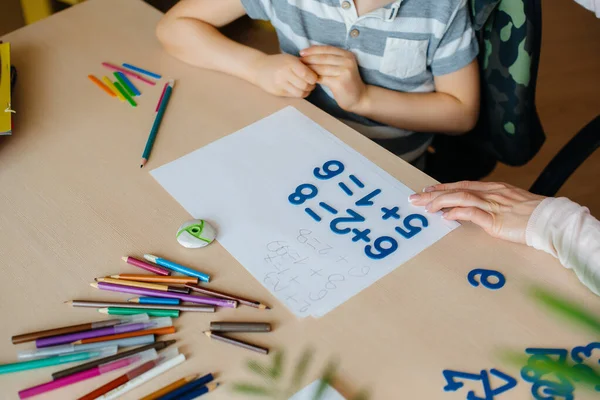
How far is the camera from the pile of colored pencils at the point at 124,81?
0.89m

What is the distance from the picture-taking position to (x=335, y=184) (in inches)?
29.2

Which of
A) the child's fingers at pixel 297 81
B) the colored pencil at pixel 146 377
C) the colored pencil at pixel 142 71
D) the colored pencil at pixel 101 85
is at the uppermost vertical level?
the child's fingers at pixel 297 81

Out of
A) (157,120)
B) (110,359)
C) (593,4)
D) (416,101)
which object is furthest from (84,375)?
(593,4)

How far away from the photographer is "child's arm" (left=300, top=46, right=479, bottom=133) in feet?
2.99

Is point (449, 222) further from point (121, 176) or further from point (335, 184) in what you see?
point (121, 176)

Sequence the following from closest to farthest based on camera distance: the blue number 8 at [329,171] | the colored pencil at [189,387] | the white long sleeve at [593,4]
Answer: the colored pencil at [189,387], the blue number 8 at [329,171], the white long sleeve at [593,4]

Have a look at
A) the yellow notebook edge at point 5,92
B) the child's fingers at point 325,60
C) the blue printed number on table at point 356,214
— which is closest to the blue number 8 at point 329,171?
the blue printed number on table at point 356,214

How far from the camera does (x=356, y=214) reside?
0.70 metres

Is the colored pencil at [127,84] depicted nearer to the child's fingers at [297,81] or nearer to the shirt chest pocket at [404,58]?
the child's fingers at [297,81]

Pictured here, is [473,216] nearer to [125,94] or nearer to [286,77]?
[286,77]

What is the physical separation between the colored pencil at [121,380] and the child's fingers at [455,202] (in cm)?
35

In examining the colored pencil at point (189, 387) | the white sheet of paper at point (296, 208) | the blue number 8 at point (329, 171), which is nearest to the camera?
the colored pencil at point (189, 387)

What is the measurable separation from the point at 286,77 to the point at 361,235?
0.31 metres

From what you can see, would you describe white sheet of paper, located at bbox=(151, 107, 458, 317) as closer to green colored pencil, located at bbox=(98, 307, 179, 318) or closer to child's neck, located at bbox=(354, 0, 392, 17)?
green colored pencil, located at bbox=(98, 307, 179, 318)
